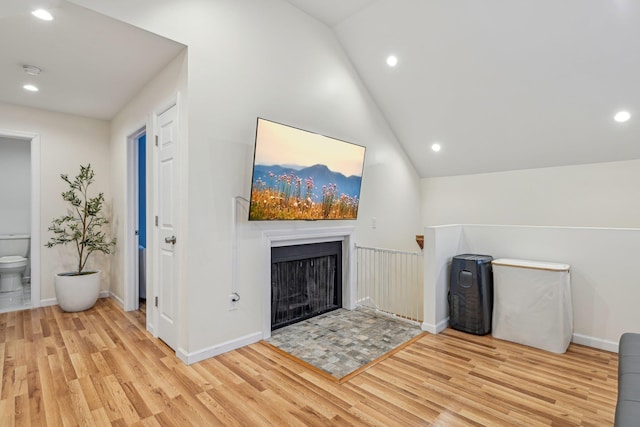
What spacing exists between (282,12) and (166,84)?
4.45 ft

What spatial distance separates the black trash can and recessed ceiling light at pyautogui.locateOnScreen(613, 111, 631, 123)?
1815 millimetres

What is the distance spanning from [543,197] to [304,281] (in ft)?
10.4

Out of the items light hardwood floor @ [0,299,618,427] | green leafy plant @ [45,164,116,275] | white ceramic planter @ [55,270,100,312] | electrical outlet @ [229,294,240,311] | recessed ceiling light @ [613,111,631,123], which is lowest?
light hardwood floor @ [0,299,618,427]

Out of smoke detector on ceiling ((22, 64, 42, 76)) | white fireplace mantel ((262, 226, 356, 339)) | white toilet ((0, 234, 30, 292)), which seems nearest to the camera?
smoke detector on ceiling ((22, 64, 42, 76))

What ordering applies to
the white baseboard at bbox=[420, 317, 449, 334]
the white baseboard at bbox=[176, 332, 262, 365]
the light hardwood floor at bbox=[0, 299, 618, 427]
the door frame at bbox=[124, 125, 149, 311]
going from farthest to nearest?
1. the door frame at bbox=[124, 125, 149, 311]
2. the white baseboard at bbox=[420, 317, 449, 334]
3. the white baseboard at bbox=[176, 332, 262, 365]
4. the light hardwood floor at bbox=[0, 299, 618, 427]

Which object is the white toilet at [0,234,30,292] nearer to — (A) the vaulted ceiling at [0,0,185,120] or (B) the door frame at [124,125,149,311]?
(B) the door frame at [124,125,149,311]

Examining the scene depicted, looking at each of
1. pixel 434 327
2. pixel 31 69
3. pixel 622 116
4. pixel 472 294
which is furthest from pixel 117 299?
A: pixel 622 116

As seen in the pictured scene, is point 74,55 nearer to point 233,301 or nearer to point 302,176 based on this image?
point 302,176

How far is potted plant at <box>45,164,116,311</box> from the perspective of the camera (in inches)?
146

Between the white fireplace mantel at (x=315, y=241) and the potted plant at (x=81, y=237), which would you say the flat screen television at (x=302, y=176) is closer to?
the white fireplace mantel at (x=315, y=241)

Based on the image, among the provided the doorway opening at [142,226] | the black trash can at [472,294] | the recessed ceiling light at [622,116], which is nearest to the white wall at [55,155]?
the doorway opening at [142,226]

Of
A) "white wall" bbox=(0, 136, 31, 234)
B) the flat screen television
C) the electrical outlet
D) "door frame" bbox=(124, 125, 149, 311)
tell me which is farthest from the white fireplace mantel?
"white wall" bbox=(0, 136, 31, 234)

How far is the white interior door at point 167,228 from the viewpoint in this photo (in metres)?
2.70

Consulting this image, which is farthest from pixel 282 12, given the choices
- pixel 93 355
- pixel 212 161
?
pixel 93 355
